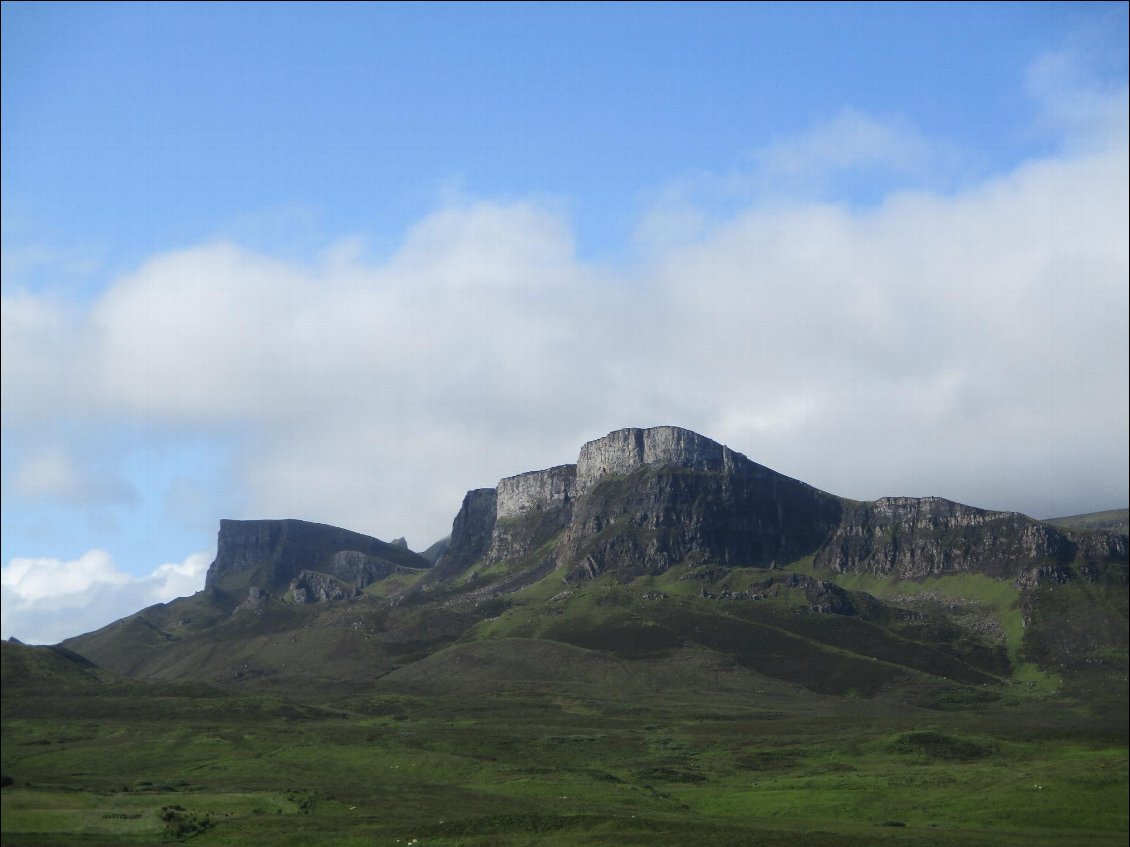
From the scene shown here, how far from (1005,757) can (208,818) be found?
126314 mm

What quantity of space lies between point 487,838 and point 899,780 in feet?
245

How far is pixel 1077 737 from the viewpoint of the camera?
195 meters

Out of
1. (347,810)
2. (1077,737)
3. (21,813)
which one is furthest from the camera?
(1077,737)

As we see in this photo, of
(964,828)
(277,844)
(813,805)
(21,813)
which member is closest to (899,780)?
(813,805)

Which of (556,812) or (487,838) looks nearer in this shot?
(487,838)

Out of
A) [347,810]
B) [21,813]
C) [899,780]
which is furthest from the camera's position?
[899,780]

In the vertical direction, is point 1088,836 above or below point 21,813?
below

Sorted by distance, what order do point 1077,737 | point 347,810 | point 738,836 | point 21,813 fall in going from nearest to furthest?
point 738,836 < point 21,813 < point 347,810 < point 1077,737

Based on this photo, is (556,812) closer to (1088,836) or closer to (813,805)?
(813,805)

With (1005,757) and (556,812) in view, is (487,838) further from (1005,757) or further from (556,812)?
(1005,757)

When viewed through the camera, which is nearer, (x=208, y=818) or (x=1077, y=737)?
(x=208, y=818)

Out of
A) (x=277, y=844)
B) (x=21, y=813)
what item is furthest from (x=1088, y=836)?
(x=21, y=813)

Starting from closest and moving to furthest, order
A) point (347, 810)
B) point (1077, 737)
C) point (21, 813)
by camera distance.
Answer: point (21, 813)
point (347, 810)
point (1077, 737)

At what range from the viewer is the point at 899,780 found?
18012 cm
